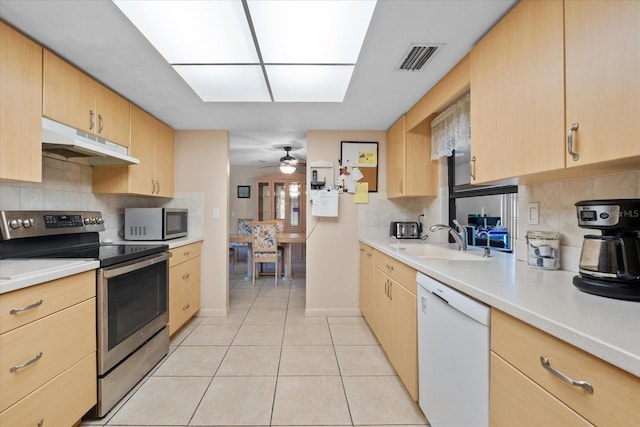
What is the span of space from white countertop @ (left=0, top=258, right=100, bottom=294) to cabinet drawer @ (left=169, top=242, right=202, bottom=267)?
964 millimetres

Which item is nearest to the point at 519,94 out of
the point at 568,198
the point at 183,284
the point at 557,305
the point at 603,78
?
the point at 603,78

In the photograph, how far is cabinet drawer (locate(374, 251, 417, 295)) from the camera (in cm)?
164

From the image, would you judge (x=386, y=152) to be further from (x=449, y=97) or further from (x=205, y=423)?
(x=205, y=423)

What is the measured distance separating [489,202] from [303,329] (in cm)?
202

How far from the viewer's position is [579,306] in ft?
2.65

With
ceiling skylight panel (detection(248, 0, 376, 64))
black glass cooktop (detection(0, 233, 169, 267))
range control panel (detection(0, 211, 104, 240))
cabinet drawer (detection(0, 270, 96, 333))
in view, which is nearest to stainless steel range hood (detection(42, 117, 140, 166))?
range control panel (detection(0, 211, 104, 240))

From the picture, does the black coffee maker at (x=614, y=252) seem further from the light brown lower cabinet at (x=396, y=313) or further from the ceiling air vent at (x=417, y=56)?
the ceiling air vent at (x=417, y=56)

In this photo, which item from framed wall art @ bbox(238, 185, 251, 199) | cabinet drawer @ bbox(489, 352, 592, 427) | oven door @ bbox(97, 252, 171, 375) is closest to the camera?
cabinet drawer @ bbox(489, 352, 592, 427)

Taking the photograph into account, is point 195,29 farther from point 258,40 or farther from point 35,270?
point 35,270

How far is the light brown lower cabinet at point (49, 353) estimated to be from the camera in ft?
3.51

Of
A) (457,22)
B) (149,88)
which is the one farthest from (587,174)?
(149,88)

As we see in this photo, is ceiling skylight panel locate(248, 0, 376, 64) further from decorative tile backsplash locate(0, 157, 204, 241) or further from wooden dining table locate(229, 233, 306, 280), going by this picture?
wooden dining table locate(229, 233, 306, 280)

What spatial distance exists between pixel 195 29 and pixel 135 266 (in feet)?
4.72

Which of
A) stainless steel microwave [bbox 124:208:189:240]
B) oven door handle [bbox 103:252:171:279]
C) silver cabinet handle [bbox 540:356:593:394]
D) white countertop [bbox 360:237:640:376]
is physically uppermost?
stainless steel microwave [bbox 124:208:189:240]
